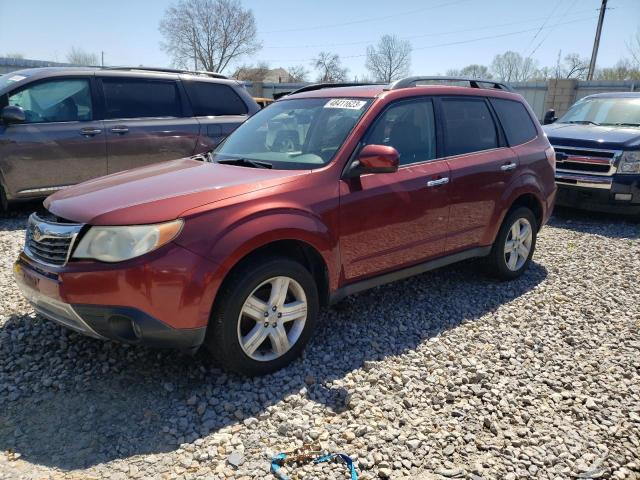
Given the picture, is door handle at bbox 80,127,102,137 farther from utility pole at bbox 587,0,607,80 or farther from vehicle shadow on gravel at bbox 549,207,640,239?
utility pole at bbox 587,0,607,80

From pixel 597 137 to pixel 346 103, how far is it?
5.42 m

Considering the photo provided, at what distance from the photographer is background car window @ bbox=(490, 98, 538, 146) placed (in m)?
4.87

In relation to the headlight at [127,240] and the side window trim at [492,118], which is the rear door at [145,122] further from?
the headlight at [127,240]

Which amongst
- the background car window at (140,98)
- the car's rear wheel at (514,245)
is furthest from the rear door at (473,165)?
the background car window at (140,98)

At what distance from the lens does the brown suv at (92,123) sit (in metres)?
6.11

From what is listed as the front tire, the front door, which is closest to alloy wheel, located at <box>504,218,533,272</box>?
the front door

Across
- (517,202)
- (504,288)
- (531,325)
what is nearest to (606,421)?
(531,325)

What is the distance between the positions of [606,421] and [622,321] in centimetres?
164

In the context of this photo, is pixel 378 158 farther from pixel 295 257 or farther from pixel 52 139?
pixel 52 139

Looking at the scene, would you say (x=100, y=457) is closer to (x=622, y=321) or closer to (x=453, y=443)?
(x=453, y=443)

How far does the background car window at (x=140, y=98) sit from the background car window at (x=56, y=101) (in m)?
0.27

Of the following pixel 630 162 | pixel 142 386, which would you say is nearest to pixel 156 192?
pixel 142 386

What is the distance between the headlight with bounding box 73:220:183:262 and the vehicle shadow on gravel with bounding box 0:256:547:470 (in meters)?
0.86

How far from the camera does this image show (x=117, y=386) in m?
3.08
